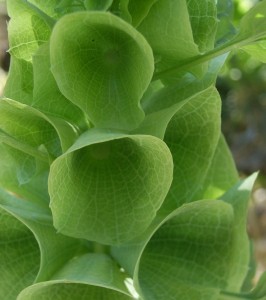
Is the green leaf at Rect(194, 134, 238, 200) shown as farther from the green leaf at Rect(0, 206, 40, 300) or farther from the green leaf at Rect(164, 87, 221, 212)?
the green leaf at Rect(0, 206, 40, 300)

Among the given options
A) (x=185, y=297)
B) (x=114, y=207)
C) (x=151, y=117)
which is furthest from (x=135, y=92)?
(x=185, y=297)

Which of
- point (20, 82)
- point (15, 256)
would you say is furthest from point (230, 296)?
point (20, 82)

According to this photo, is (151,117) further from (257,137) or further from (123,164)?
(257,137)

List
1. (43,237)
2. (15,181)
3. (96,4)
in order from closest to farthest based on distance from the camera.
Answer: (96,4)
(43,237)
(15,181)

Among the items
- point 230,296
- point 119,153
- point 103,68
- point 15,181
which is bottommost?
point 230,296

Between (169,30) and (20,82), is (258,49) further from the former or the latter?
(20,82)

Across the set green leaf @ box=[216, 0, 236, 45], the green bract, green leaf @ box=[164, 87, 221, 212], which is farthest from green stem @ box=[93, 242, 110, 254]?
green leaf @ box=[216, 0, 236, 45]
